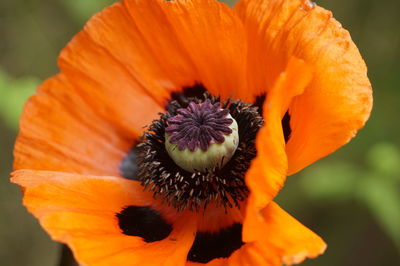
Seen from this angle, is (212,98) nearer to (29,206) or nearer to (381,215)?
(29,206)

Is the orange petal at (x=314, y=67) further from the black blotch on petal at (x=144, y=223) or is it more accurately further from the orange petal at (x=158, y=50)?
the black blotch on petal at (x=144, y=223)

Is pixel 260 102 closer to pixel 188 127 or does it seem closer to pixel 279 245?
A: pixel 188 127

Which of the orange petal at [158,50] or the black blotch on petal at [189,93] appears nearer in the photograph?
the orange petal at [158,50]

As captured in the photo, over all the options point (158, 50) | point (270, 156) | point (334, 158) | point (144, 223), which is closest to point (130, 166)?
point (144, 223)

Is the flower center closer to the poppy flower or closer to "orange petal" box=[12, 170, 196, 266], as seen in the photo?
the poppy flower

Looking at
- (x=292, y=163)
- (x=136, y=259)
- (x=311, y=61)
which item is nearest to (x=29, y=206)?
(x=136, y=259)

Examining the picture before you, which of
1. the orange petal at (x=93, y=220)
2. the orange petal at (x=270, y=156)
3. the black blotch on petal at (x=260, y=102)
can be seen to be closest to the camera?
the orange petal at (x=270, y=156)

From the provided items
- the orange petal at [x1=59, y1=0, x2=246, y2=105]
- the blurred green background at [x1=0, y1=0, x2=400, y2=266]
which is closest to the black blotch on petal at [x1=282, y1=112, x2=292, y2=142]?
the orange petal at [x1=59, y1=0, x2=246, y2=105]

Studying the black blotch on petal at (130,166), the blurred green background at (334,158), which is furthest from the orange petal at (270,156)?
the blurred green background at (334,158)
